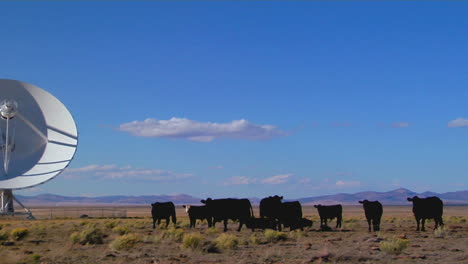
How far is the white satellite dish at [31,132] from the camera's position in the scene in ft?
163

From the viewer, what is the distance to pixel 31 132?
170 feet

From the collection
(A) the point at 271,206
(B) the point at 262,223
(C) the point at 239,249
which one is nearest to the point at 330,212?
(A) the point at 271,206

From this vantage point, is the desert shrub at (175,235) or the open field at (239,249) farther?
the desert shrub at (175,235)

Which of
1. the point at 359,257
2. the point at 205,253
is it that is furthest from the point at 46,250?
the point at 359,257

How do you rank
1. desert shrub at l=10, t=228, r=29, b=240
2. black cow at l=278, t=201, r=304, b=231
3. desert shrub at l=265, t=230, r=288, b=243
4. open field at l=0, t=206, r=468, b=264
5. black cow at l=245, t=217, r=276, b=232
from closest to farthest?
open field at l=0, t=206, r=468, b=264, desert shrub at l=265, t=230, r=288, b=243, desert shrub at l=10, t=228, r=29, b=240, black cow at l=278, t=201, r=304, b=231, black cow at l=245, t=217, r=276, b=232

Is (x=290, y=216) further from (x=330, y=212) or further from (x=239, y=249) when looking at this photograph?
(x=239, y=249)

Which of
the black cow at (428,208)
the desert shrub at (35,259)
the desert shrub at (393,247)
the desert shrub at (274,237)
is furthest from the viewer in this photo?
the black cow at (428,208)

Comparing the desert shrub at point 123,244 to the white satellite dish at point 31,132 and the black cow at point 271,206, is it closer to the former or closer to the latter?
the black cow at point 271,206

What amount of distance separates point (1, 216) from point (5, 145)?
6935 mm

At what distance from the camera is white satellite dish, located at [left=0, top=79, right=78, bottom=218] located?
1960 inches

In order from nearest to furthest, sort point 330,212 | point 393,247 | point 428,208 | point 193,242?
1. point 393,247
2. point 193,242
3. point 428,208
4. point 330,212

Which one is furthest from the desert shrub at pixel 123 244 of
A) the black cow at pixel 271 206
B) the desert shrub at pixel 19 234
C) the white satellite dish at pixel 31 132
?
the white satellite dish at pixel 31 132

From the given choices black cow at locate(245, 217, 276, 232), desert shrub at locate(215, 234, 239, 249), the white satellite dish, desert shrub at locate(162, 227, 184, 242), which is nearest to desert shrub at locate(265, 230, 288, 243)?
desert shrub at locate(215, 234, 239, 249)

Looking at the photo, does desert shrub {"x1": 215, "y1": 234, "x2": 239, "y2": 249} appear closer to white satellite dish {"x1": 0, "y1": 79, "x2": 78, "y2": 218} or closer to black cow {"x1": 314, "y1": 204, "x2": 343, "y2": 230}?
black cow {"x1": 314, "y1": 204, "x2": 343, "y2": 230}
